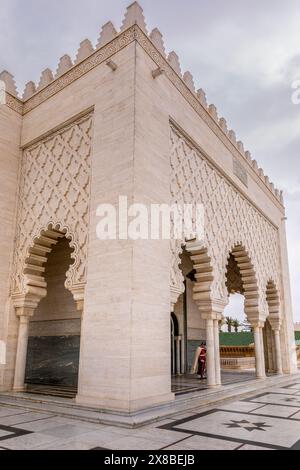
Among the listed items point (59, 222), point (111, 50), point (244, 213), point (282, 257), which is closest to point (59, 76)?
point (111, 50)

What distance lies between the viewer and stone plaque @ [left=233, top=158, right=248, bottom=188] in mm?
7652

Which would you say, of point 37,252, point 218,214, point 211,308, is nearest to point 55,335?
point 37,252

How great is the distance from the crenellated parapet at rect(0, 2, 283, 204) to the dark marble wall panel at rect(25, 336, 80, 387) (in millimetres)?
3943

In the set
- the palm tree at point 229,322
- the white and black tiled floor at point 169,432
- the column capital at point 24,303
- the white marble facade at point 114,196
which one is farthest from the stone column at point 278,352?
the palm tree at point 229,322

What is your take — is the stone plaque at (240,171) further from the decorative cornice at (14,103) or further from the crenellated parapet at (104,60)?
the decorative cornice at (14,103)

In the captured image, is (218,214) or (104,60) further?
(218,214)

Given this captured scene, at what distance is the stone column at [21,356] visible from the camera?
516 cm

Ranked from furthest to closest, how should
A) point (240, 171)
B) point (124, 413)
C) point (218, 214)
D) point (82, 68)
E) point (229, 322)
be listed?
point (229, 322), point (240, 171), point (218, 214), point (82, 68), point (124, 413)

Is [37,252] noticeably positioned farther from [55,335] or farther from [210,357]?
[210,357]

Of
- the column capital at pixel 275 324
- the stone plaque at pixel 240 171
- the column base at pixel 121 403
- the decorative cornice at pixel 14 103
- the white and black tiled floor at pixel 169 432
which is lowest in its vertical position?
the white and black tiled floor at pixel 169 432

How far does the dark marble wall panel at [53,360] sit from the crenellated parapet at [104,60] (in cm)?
394

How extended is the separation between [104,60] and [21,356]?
4.27 meters

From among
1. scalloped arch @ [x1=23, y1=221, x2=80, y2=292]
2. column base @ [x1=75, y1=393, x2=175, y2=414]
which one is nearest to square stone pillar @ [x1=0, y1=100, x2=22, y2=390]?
scalloped arch @ [x1=23, y1=221, x2=80, y2=292]

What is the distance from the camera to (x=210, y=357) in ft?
19.0
